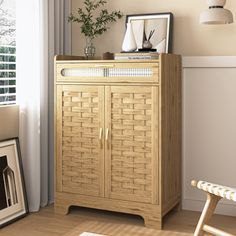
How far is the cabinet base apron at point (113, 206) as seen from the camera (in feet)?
9.85

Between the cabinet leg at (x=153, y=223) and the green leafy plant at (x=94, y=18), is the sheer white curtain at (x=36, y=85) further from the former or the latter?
the cabinet leg at (x=153, y=223)

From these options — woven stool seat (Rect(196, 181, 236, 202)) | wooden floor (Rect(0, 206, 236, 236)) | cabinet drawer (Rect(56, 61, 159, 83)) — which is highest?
cabinet drawer (Rect(56, 61, 159, 83))

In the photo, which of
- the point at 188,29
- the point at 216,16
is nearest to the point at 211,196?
the point at 216,16

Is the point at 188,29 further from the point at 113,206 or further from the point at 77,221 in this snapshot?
the point at 77,221

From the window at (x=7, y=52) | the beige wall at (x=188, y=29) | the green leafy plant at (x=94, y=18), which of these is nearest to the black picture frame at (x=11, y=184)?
the window at (x=7, y=52)

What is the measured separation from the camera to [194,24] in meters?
3.32

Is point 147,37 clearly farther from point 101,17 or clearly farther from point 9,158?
point 9,158

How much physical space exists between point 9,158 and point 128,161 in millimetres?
839

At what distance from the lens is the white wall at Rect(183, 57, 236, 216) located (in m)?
3.25

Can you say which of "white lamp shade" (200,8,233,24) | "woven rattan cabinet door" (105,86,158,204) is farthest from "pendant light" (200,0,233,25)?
"woven rattan cabinet door" (105,86,158,204)

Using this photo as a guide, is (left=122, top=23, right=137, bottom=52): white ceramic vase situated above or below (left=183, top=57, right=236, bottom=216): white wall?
above

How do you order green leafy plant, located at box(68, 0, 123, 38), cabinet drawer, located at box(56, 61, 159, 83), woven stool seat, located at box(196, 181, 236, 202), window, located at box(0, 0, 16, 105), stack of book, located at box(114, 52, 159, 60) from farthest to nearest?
green leafy plant, located at box(68, 0, 123, 38), window, located at box(0, 0, 16, 105), stack of book, located at box(114, 52, 159, 60), cabinet drawer, located at box(56, 61, 159, 83), woven stool seat, located at box(196, 181, 236, 202)

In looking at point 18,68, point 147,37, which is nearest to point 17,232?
point 18,68

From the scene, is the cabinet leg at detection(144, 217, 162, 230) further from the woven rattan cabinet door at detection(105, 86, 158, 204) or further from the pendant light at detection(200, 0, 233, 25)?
the pendant light at detection(200, 0, 233, 25)
